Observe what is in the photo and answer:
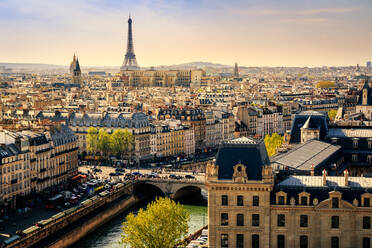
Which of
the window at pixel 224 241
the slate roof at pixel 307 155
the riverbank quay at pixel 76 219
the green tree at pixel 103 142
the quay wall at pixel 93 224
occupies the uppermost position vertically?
the slate roof at pixel 307 155

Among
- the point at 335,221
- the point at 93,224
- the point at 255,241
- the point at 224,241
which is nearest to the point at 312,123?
the point at 93,224

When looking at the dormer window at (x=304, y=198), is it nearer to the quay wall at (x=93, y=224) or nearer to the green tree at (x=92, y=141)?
the quay wall at (x=93, y=224)

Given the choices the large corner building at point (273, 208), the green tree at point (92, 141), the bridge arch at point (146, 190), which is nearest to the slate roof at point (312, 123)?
the bridge arch at point (146, 190)

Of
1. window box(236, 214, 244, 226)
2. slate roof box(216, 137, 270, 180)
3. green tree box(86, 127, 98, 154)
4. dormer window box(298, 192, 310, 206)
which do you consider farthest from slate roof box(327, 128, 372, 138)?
green tree box(86, 127, 98, 154)

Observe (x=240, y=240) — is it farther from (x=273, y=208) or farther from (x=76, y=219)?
(x=76, y=219)

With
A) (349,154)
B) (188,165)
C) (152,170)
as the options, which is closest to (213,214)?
(349,154)

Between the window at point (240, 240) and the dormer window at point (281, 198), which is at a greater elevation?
the dormer window at point (281, 198)
